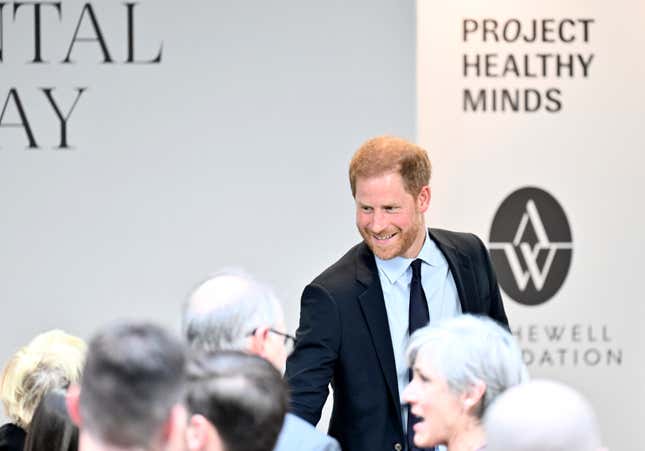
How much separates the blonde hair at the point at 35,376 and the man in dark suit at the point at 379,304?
1.99 feet

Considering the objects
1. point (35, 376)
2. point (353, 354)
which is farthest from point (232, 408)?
point (353, 354)

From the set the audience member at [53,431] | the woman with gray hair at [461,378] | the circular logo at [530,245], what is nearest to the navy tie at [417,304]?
the woman with gray hair at [461,378]

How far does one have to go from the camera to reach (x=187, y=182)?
5.96m

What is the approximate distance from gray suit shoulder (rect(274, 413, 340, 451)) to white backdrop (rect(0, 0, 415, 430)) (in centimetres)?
303

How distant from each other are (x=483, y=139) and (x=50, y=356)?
2.63 metres

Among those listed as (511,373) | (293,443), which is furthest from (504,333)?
(293,443)

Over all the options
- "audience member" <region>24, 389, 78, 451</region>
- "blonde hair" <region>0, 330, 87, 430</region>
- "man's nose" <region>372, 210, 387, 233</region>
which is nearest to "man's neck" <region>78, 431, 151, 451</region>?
"audience member" <region>24, 389, 78, 451</region>

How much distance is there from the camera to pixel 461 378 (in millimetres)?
3121

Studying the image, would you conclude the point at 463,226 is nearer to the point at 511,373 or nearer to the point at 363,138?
the point at 363,138

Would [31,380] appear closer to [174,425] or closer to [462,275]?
[462,275]

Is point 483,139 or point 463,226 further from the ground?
point 483,139

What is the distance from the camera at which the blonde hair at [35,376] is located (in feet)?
12.1

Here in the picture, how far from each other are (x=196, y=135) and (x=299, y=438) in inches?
127

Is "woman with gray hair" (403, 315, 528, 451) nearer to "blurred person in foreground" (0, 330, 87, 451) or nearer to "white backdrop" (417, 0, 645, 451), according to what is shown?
"blurred person in foreground" (0, 330, 87, 451)
